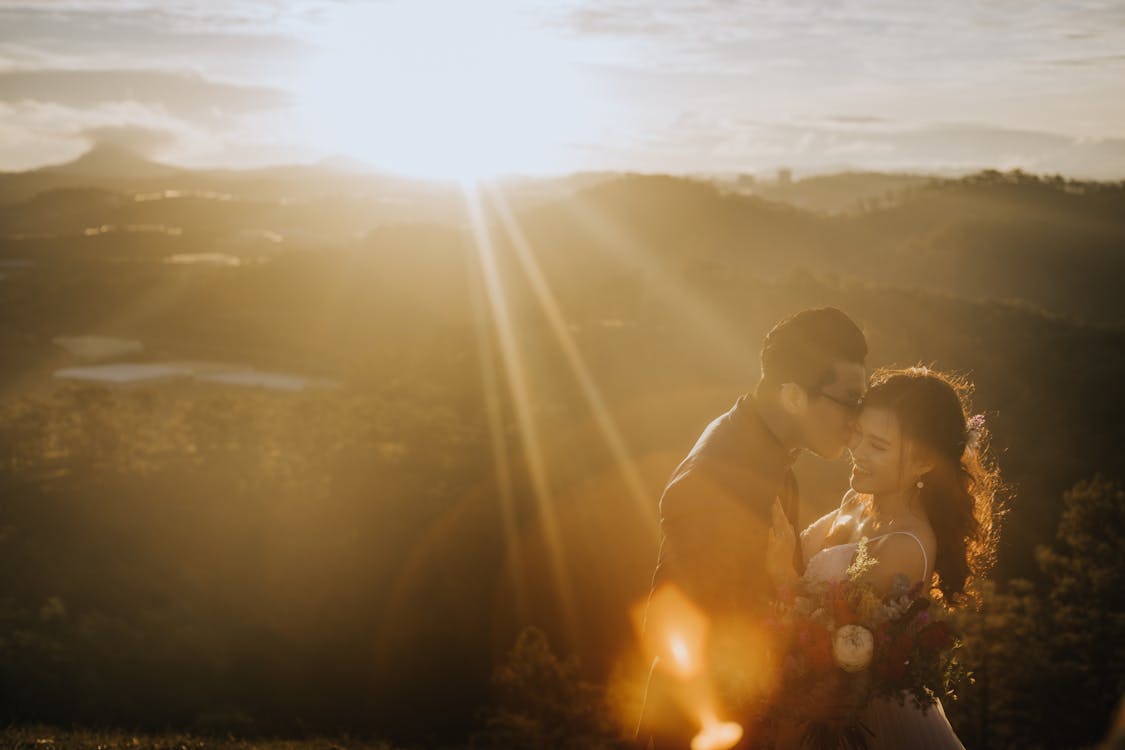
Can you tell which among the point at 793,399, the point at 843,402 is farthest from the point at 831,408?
the point at 793,399

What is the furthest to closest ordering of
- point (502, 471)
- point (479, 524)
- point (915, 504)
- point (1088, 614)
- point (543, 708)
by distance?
point (502, 471) → point (479, 524) → point (1088, 614) → point (543, 708) → point (915, 504)

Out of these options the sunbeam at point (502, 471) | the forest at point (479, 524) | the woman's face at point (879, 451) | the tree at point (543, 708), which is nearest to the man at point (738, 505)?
the woman's face at point (879, 451)

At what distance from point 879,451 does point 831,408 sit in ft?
2.73

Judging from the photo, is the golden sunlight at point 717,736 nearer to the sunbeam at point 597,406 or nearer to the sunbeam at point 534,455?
the sunbeam at point 534,455

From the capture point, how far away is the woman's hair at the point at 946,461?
5.60m

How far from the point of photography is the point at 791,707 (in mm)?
4871

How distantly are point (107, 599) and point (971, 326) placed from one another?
2154 inches

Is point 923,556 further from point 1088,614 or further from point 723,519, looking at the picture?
point 1088,614

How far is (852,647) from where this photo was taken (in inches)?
193

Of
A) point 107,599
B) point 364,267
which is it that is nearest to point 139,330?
point 364,267

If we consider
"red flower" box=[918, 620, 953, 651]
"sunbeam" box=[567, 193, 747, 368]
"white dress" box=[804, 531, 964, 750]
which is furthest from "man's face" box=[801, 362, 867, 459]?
"sunbeam" box=[567, 193, 747, 368]

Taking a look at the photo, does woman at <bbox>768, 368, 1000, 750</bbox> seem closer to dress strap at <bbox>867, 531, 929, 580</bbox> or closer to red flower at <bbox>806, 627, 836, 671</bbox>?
dress strap at <bbox>867, 531, 929, 580</bbox>

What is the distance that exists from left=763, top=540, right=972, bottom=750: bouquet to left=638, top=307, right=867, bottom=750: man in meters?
0.23

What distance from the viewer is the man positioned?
4.45m
